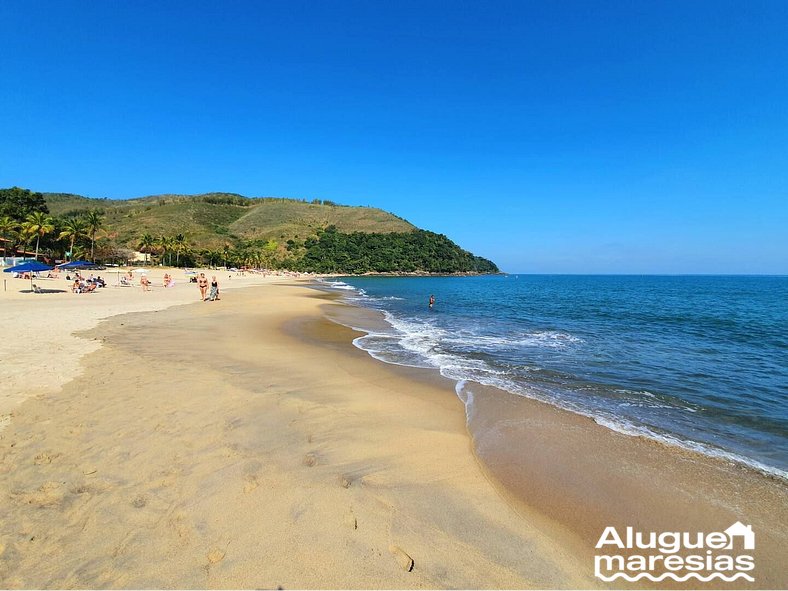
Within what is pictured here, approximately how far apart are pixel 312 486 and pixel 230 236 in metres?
143

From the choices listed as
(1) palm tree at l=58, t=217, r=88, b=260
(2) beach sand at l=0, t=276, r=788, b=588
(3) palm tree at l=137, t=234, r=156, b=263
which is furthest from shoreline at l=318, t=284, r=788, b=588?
(3) palm tree at l=137, t=234, r=156, b=263

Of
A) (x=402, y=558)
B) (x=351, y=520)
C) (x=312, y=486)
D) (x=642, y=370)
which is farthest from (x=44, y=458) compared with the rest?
(x=642, y=370)

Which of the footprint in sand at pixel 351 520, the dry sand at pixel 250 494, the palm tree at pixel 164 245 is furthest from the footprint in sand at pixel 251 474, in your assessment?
the palm tree at pixel 164 245

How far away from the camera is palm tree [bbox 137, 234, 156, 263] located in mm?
84213

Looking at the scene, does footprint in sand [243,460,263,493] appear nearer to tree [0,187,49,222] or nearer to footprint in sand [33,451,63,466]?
footprint in sand [33,451,63,466]

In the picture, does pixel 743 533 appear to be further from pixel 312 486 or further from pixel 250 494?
pixel 250 494

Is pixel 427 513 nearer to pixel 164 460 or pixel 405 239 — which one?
pixel 164 460


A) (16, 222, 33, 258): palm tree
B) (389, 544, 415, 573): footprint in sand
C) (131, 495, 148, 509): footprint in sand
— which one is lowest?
(389, 544, 415, 573): footprint in sand

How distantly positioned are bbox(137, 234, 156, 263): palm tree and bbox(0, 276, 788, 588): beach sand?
90369 mm

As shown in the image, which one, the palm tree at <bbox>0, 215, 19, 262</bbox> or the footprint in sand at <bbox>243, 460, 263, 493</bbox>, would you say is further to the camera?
the palm tree at <bbox>0, 215, 19, 262</bbox>

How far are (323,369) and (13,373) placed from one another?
6.26 metres

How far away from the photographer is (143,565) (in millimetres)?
3080

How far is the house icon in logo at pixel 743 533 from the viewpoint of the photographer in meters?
3.92

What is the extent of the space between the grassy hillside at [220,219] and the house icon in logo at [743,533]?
→ 128 meters
